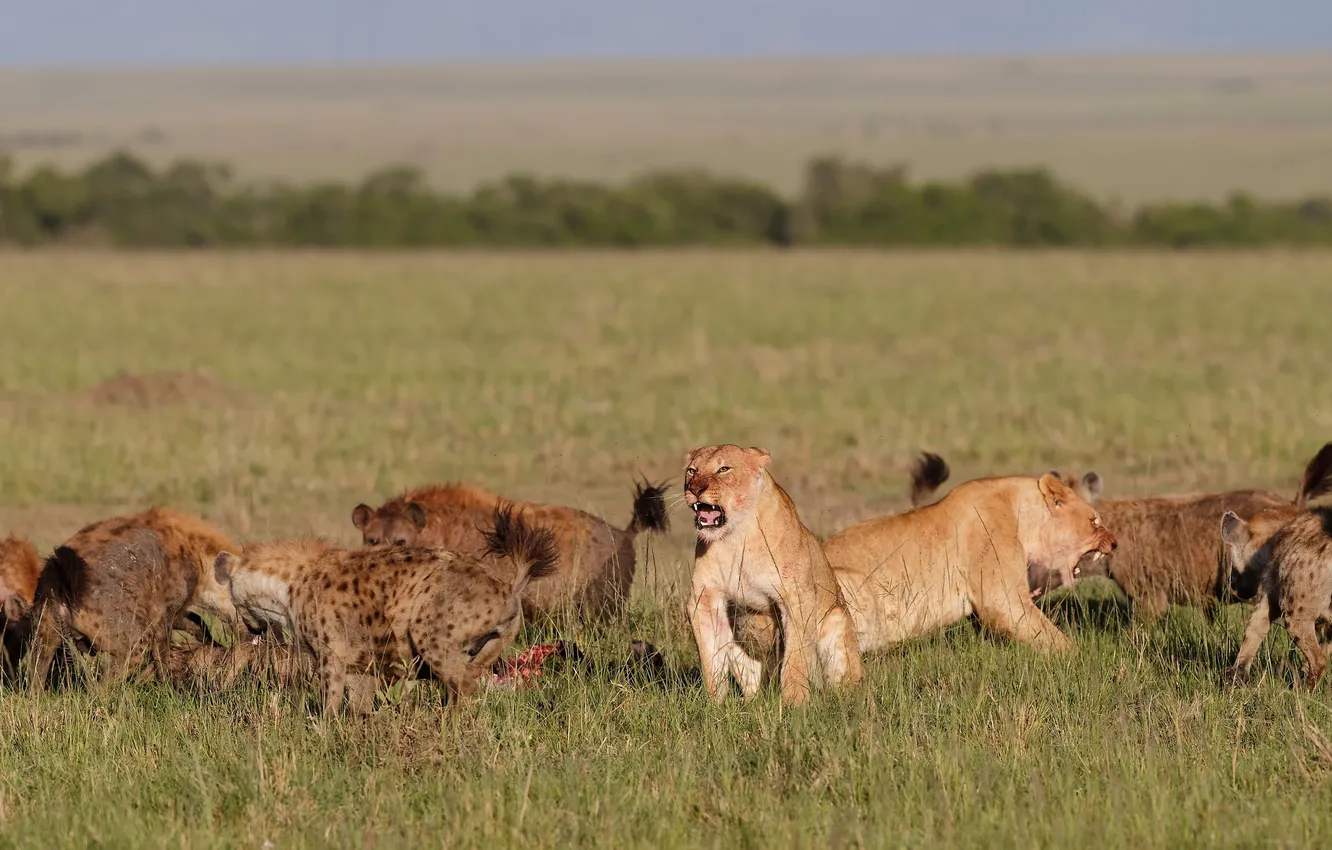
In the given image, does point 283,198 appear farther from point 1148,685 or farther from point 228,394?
point 1148,685

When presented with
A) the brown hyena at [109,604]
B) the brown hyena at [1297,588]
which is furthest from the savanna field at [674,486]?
the brown hyena at [109,604]

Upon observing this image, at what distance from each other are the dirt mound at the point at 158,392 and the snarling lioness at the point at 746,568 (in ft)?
41.2

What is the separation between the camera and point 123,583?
7.65 meters

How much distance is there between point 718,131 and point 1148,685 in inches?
5219

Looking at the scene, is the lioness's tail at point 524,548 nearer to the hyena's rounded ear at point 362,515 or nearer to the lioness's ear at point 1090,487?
the hyena's rounded ear at point 362,515

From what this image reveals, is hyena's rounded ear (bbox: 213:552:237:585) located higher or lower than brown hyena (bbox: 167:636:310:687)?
higher

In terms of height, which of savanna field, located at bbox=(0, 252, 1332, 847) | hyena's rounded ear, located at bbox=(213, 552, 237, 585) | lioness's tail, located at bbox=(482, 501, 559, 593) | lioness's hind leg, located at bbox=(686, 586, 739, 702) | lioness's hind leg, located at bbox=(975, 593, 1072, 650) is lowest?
savanna field, located at bbox=(0, 252, 1332, 847)

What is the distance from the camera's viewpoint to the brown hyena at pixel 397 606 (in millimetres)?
6613

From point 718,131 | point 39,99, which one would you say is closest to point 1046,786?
point 718,131

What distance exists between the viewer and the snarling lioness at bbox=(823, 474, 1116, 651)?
755 centimetres

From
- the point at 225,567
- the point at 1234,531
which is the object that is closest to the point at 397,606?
the point at 225,567

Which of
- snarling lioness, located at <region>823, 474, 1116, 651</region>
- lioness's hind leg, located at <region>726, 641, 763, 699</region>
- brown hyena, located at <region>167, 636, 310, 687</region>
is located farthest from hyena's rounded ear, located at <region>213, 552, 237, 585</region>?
snarling lioness, located at <region>823, 474, 1116, 651</region>

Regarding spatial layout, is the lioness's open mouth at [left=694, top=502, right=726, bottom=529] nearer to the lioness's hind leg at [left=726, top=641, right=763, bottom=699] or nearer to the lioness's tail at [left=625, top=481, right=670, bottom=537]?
the lioness's hind leg at [left=726, top=641, right=763, bottom=699]

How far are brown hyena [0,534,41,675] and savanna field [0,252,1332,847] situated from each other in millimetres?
664
